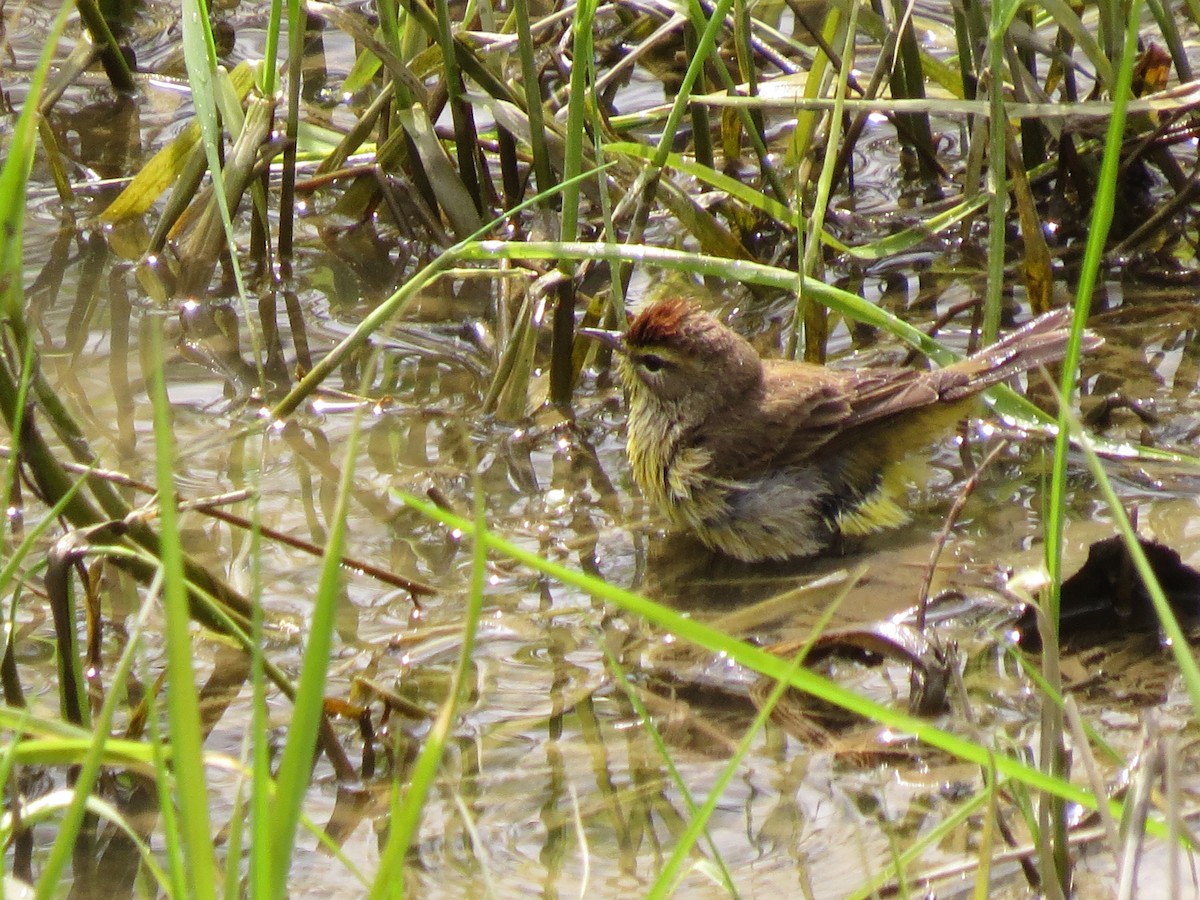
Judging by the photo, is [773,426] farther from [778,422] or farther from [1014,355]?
[1014,355]

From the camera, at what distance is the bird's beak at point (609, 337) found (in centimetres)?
593

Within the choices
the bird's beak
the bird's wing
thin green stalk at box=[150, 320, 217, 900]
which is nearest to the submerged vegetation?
thin green stalk at box=[150, 320, 217, 900]

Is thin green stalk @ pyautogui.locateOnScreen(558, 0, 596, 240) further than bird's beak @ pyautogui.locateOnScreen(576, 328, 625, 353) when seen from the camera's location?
No

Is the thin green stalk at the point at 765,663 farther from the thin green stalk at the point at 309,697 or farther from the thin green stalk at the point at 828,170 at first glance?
the thin green stalk at the point at 828,170

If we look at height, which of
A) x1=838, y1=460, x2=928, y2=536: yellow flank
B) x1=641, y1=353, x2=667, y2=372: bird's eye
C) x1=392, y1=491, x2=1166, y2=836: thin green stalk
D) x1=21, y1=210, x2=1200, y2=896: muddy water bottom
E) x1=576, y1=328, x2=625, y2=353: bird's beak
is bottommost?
x1=838, y1=460, x2=928, y2=536: yellow flank

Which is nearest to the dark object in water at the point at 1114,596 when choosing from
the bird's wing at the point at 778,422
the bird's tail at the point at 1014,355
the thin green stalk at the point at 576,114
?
the bird's tail at the point at 1014,355

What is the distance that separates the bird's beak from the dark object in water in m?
2.06

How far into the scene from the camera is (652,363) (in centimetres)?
595

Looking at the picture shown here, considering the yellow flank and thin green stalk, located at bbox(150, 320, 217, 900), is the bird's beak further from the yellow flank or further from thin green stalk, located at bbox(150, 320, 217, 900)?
thin green stalk, located at bbox(150, 320, 217, 900)

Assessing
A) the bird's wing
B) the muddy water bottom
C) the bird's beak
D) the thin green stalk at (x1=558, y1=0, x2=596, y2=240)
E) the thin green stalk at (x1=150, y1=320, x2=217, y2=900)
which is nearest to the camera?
the thin green stalk at (x1=150, y1=320, x2=217, y2=900)

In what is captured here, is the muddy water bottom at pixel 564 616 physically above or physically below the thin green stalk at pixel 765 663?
below

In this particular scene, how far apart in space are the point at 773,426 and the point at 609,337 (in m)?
0.73

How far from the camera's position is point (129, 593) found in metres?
4.87

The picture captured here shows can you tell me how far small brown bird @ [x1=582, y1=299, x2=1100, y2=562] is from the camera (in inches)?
224
